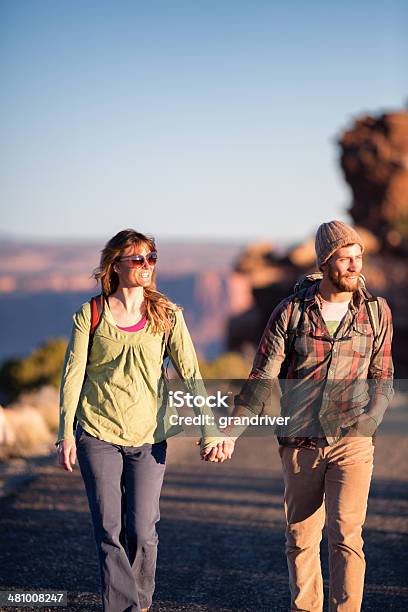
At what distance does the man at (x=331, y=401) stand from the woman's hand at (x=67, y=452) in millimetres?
906

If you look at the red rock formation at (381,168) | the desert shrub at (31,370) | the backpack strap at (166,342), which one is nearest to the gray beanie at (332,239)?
the backpack strap at (166,342)

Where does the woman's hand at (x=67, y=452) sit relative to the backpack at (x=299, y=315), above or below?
below

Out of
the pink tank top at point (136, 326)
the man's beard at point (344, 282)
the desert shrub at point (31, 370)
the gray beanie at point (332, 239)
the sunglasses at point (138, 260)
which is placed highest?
the gray beanie at point (332, 239)

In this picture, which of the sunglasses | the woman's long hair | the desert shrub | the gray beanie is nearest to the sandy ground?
the woman's long hair

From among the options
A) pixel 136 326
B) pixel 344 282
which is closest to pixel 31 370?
pixel 136 326

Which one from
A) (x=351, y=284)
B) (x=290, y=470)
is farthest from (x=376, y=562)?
(x=351, y=284)

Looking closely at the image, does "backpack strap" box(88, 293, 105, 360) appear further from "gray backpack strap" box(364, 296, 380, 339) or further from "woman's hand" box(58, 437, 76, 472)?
"gray backpack strap" box(364, 296, 380, 339)

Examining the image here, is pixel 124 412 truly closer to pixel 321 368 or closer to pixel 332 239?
pixel 321 368

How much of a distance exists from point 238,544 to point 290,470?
2.76 m

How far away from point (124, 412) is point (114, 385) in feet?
Result: 0.46

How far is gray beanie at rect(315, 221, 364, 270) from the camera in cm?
449

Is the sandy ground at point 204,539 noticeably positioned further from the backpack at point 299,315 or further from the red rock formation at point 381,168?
the red rock formation at point 381,168

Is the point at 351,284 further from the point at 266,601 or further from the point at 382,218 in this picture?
the point at 382,218

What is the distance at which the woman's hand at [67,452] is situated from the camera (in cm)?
450
